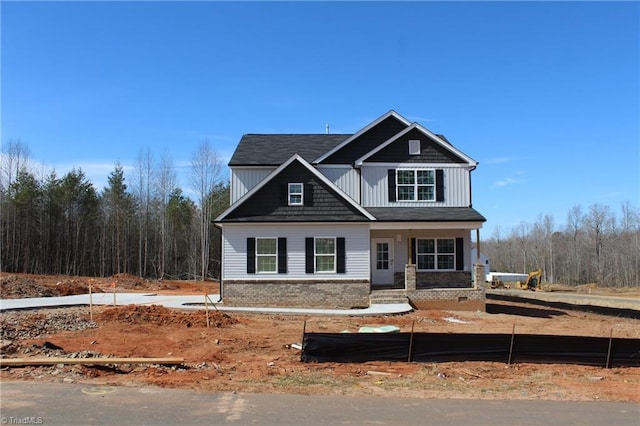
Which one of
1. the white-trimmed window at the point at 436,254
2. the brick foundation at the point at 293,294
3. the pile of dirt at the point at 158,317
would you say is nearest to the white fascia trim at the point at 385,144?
the white-trimmed window at the point at 436,254

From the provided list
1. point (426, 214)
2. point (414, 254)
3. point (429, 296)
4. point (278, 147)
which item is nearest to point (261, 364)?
point (429, 296)

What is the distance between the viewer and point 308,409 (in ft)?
24.8

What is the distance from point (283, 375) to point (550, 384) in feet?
17.0

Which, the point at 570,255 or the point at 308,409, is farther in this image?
the point at 570,255

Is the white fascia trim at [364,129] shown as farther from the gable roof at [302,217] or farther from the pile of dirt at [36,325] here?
the pile of dirt at [36,325]

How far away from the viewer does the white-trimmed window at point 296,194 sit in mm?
22450

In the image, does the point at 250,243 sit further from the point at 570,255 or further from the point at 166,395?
the point at 570,255

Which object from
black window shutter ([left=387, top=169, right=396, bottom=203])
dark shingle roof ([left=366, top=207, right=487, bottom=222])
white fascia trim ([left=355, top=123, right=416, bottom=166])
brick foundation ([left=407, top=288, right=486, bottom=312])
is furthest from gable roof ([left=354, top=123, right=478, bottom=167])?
brick foundation ([left=407, top=288, right=486, bottom=312])

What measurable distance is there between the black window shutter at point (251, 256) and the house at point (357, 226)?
0.04 m

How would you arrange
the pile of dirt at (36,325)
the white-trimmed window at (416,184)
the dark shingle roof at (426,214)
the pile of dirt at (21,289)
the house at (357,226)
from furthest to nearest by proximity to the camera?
the pile of dirt at (21,289)
the white-trimmed window at (416,184)
the dark shingle roof at (426,214)
the house at (357,226)
the pile of dirt at (36,325)

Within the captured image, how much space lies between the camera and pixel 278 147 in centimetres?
2708

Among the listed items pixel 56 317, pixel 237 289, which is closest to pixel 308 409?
pixel 56 317

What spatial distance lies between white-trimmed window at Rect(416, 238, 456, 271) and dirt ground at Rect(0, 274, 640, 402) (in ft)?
16.3

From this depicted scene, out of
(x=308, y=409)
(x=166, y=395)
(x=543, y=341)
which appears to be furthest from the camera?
(x=543, y=341)
